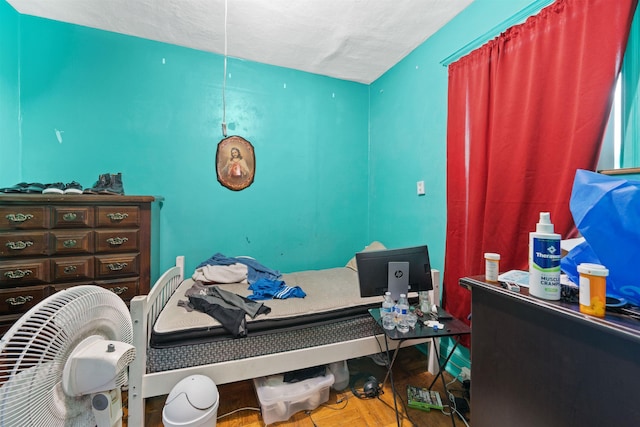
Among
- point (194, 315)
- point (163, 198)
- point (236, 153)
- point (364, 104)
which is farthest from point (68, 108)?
point (364, 104)

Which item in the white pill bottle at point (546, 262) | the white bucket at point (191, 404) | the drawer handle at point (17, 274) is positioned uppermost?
the white pill bottle at point (546, 262)

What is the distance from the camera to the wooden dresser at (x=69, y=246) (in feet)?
4.77

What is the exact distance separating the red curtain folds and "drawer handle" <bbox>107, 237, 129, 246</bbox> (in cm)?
231

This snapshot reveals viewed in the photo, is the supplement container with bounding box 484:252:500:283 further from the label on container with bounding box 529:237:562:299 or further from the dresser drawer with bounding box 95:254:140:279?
the dresser drawer with bounding box 95:254:140:279

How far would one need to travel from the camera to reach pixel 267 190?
2.52 m

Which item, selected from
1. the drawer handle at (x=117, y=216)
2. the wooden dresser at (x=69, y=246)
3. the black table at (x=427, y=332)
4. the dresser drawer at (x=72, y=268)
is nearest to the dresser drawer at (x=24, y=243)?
the wooden dresser at (x=69, y=246)

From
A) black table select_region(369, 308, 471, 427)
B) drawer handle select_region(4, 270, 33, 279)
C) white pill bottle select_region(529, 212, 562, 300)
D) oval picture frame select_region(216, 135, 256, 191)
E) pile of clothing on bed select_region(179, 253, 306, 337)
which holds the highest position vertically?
oval picture frame select_region(216, 135, 256, 191)

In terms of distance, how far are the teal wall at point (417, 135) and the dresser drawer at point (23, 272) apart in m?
2.64

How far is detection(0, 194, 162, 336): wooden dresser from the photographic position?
1.46 meters

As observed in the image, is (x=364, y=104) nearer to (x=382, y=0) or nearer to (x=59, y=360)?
(x=382, y=0)

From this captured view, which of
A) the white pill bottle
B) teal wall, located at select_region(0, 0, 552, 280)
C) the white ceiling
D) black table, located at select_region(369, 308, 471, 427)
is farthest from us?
teal wall, located at select_region(0, 0, 552, 280)

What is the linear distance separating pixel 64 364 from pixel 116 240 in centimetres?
115

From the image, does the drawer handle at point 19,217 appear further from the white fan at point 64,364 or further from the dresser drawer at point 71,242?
the white fan at point 64,364

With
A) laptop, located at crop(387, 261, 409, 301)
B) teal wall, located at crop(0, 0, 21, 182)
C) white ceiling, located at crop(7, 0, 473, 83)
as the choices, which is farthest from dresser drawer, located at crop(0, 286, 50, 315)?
laptop, located at crop(387, 261, 409, 301)
